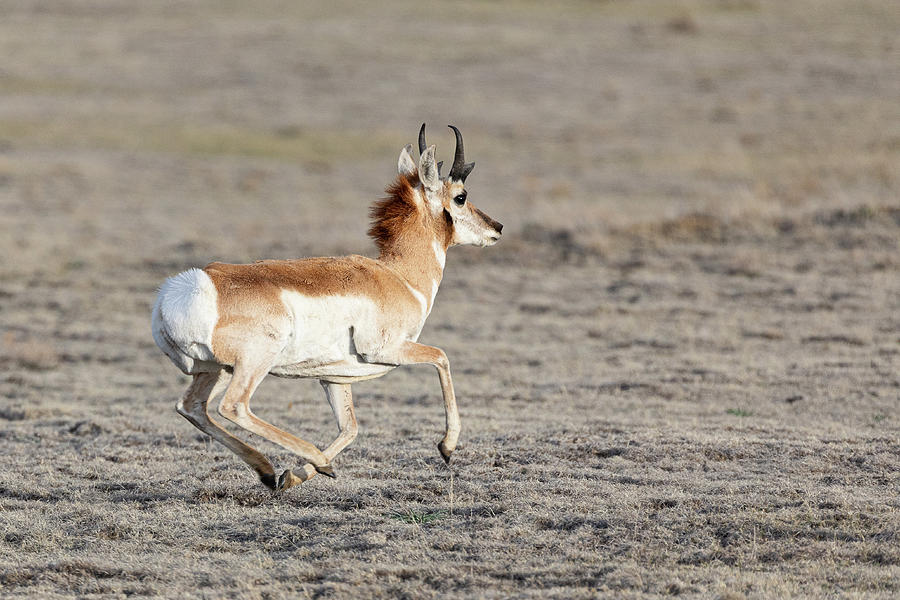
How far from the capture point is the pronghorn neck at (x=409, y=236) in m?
8.95

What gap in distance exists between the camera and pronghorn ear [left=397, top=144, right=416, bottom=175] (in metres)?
9.08

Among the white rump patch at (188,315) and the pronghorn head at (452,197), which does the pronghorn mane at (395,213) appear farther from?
the white rump patch at (188,315)

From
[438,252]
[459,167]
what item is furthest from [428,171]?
[438,252]

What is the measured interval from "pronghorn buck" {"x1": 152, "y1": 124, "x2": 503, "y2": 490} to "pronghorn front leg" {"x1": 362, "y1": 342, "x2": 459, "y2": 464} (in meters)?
0.01

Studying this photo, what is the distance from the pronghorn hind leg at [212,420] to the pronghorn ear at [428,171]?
2.32m

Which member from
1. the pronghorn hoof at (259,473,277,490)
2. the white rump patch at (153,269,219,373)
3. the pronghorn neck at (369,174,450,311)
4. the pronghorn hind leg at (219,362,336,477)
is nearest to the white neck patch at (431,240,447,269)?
the pronghorn neck at (369,174,450,311)

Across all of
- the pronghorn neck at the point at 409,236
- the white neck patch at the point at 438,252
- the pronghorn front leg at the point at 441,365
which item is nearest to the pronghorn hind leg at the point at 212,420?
the pronghorn front leg at the point at 441,365

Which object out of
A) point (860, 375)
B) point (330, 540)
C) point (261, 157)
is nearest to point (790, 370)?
point (860, 375)

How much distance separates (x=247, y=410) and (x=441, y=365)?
1638 mm

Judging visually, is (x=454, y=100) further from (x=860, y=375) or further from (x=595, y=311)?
(x=860, y=375)

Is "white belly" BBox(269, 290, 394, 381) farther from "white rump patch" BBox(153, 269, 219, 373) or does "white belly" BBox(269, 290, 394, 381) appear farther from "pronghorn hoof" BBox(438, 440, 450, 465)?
"pronghorn hoof" BBox(438, 440, 450, 465)

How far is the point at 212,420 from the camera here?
26.0 ft

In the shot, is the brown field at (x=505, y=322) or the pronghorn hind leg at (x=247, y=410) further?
the pronghorn hind leg at (x=247, y=410)

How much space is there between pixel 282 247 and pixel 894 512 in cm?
1486
